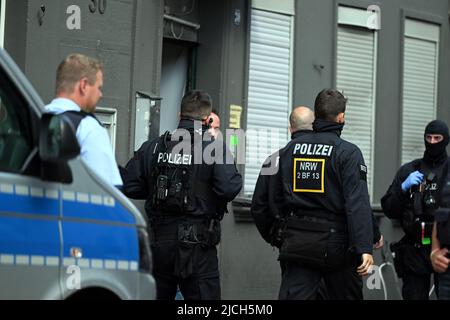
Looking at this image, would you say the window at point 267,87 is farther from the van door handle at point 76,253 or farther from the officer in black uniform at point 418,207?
the van door handle at point 76,253

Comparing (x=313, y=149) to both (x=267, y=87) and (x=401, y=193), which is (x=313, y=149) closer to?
(x=401, y=193)

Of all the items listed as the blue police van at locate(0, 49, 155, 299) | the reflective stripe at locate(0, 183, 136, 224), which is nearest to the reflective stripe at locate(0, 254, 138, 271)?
the blue police van at locate(0, 49, 155, 299)

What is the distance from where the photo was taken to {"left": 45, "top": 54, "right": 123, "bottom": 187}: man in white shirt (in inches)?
206

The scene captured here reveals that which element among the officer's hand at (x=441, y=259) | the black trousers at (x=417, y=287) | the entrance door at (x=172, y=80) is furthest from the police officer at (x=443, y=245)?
the entrance door at (x=172, y=80)

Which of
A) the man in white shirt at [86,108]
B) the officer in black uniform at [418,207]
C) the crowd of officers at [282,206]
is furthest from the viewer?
the officer in black uniform at [418,207]

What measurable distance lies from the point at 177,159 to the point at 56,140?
240 centimetres

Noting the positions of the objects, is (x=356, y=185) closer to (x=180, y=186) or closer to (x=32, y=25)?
(x=180, y=186)

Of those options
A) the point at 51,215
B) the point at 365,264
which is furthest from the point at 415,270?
the point at 51,215

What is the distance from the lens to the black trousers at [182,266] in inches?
274

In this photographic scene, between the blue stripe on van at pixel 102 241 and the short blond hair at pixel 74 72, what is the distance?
875mm

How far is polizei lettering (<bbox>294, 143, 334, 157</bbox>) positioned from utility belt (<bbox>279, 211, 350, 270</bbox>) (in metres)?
0.42

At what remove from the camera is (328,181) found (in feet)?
22.5

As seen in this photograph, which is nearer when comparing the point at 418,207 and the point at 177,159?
the point at 177,159
